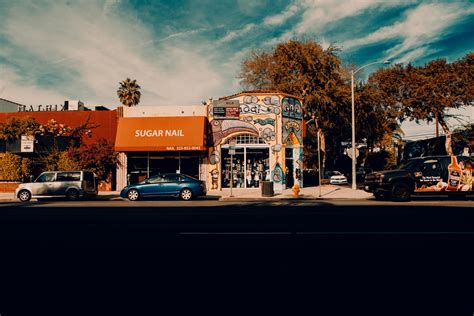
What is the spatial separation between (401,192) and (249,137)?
11.4 metres

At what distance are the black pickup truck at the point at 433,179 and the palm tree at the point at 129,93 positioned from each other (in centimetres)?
3236

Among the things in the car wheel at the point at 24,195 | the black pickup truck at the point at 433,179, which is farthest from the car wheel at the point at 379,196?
the car wheel at the point at 24,195

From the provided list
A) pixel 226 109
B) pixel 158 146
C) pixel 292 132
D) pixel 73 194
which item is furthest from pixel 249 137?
pixel 73 194

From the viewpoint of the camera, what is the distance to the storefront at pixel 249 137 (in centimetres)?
2392

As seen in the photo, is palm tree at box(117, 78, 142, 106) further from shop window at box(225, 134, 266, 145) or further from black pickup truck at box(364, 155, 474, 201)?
black pickup truck at box(364, 155, 474, 201)

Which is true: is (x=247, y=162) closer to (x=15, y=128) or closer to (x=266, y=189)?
(x=266, y=189)

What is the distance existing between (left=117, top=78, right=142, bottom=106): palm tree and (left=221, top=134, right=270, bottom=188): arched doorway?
20.9 metres

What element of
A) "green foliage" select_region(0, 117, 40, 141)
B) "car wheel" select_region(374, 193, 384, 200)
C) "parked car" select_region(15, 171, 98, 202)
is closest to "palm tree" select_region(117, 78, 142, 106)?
"green foliage" select_region(0, 117, 40, 141)

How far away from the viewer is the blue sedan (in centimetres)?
1780

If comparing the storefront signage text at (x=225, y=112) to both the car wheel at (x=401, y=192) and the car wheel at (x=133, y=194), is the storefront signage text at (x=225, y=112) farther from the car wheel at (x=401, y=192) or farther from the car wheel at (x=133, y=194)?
the car wheel at (x=401, y=192)
